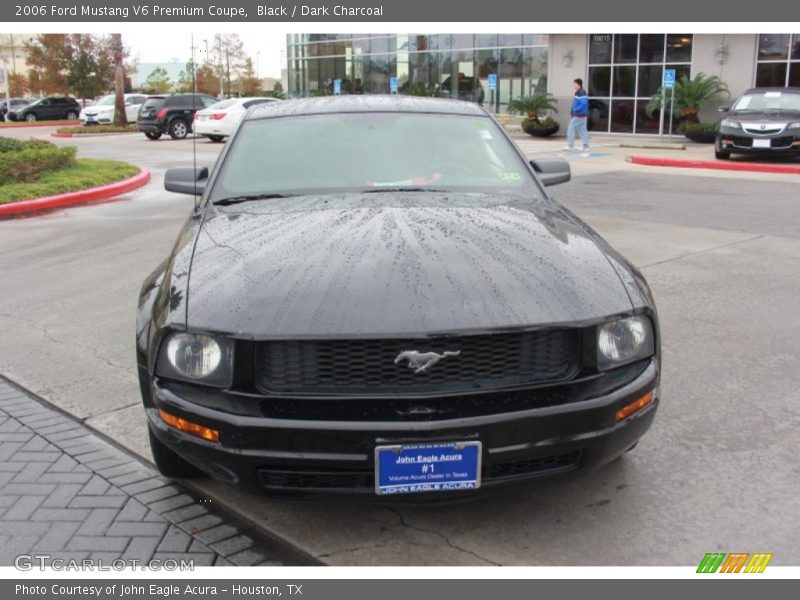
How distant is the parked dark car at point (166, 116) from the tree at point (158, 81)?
46.5 m

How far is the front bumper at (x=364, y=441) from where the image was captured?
2.62m

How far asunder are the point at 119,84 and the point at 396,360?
33176 mm

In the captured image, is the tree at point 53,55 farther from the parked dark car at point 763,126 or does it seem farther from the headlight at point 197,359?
the headlight at point 197,359

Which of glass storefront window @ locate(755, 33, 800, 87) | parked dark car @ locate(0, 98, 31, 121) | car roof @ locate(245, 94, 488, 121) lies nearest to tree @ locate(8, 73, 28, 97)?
parked dark car @ locate(0, 98, 31, 121)

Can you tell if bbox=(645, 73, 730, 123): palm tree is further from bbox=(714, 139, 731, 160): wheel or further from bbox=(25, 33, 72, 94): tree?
bbox=(25, 33, 72, 94): tree

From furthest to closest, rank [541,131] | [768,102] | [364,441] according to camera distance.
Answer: [541,131], [768,102], [364,441]

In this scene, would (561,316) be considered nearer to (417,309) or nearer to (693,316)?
(417,309)

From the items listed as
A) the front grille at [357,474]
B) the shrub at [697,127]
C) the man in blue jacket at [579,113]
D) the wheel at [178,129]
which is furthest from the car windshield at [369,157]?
the wheel at [178,129]

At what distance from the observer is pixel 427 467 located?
8.71 feet

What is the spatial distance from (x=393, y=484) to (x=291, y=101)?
3138 millimetres

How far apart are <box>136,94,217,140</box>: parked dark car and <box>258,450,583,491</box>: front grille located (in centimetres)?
2564

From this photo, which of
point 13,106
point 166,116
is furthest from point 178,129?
point 13,106

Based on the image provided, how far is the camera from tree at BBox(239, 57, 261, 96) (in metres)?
63.3

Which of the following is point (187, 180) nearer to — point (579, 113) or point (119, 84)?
point (579, 113)
